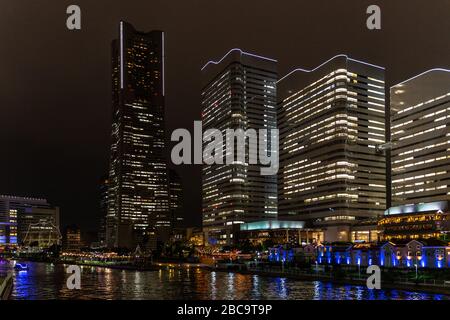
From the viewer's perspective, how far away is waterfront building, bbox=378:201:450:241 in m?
148

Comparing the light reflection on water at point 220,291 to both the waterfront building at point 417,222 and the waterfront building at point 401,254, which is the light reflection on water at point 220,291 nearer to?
the waterfront building at point 401,254

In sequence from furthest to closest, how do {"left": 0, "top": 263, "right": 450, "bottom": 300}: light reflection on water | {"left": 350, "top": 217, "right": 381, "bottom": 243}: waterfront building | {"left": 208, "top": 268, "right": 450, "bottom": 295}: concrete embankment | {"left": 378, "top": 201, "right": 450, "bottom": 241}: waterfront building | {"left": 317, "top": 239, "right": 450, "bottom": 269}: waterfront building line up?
1. {"left": 350, "top": 217, "right": 381, "bottom": 243}: waterfront building
2. {"left": 378, "top": 201, "right": 450, "bottom": 241}: waterfront building
3. {"left": 317, "top": 239, "right": 450, "bottom": 269}: waterfront building
4. {"left": 208, "top": 268, "right": 450, "bottom": 295}: concrete embankment
5. {"left": 0, "top": 263, "right": 450, "bottom": 300}: light reflection on water

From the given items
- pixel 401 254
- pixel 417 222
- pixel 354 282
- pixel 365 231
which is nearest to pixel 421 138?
pixel 365 231

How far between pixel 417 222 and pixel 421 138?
37422 millimetres

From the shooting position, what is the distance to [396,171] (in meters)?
194

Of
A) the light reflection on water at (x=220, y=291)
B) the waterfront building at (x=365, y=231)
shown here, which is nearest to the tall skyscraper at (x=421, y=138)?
the waterfront building at (x=365, y=231)

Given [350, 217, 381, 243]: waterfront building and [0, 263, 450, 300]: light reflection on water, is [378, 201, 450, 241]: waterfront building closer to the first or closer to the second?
[350, 217, 381, 243]: waterfront building

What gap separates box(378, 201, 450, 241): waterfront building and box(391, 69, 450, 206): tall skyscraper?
13427 millimetres

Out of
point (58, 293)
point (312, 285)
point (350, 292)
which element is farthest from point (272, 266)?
point (58, 293)

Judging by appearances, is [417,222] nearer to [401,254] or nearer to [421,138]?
[421,138]

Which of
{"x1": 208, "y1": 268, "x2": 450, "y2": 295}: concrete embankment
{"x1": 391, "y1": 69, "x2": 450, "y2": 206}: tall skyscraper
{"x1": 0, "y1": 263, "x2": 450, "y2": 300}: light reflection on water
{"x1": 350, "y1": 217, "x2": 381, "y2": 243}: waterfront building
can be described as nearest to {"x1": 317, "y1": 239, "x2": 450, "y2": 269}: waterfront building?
{"x1": 208, "y1": 268, "x2": 450, "y2": 295}: concrete embankment
